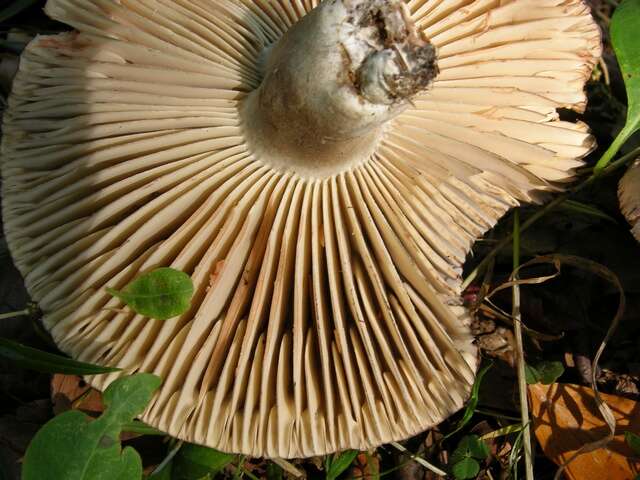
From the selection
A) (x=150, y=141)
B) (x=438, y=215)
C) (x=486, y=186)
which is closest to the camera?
(x=150, y=141)

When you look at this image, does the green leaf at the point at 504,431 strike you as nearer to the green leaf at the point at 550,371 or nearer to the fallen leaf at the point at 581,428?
the fallen leaf at the point at 581,428

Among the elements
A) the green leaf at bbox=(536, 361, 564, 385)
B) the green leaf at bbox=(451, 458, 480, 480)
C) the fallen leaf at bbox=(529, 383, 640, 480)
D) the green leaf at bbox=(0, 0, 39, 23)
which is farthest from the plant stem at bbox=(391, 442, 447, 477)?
the green leaf at bbox=(0, 0, 39, 23)

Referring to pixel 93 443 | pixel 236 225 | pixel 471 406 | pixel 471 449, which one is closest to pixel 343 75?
pixel 236 225

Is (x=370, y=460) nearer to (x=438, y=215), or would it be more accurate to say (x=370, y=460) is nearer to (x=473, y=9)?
(x=438, y=215)

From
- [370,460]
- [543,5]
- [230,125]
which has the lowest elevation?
[370,460]

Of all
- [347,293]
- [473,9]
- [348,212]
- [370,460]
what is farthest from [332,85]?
[370,460]
